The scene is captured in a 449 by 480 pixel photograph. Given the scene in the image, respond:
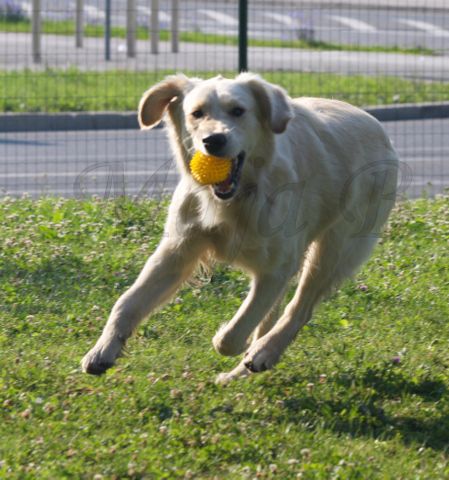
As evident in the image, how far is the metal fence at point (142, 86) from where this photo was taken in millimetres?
11008

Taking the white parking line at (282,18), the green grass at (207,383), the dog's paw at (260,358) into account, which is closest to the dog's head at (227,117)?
the dog's paw at (260,358)

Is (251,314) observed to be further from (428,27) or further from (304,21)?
(428,27)

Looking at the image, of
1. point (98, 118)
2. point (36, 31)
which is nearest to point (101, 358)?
point (98, 118)

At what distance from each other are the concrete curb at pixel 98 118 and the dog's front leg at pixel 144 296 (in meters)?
7.81

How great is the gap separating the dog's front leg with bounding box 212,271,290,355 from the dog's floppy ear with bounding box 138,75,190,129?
0.92 metres

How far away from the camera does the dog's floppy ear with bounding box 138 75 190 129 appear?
5402 millimetres

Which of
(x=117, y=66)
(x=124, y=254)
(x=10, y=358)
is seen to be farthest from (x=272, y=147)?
(x=117, y=66)

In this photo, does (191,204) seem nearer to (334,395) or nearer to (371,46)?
(334,395)

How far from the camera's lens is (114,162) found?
440 inches

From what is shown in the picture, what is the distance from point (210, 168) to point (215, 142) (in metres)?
0.15

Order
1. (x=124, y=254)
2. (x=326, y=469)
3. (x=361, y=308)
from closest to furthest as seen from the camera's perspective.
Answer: (x=326, y=469) → (x=361, y=308) → (x=124, y=254)

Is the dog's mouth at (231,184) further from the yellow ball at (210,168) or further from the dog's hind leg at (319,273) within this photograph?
the dog's hind leg at (319,273)

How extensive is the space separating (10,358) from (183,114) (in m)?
1.41

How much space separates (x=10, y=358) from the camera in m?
5.38
